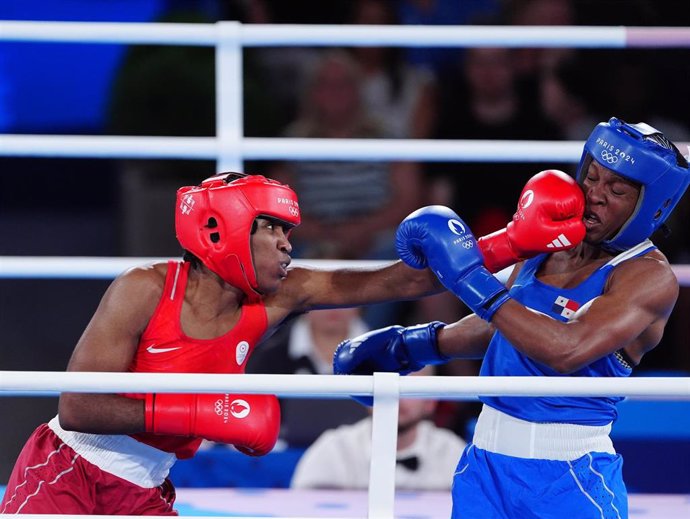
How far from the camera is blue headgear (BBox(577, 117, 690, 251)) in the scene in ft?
6.89

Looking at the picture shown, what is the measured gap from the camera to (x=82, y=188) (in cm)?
472

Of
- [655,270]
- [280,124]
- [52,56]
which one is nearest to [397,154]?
[655,270]

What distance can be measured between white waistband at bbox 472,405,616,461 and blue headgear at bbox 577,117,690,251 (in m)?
0.40

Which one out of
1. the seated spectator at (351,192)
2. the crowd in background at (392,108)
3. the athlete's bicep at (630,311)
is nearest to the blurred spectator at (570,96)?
the crowd in background at (392,108)

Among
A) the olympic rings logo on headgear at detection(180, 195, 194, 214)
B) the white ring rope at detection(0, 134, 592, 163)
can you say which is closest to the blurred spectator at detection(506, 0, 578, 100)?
the white ring rope at detection(0, 134, 592, 163)

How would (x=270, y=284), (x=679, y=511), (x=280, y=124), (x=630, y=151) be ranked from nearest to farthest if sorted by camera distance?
(x=630, y=151), (x=270, y=284), (x=679, y=511), (x=280, y=124)

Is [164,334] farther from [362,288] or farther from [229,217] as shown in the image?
[362,288]

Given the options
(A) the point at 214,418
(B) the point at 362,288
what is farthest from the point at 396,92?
(A) the point at 214,418

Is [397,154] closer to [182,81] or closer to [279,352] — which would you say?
[279,352]

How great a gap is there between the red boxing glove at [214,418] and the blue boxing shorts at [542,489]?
0.47 m

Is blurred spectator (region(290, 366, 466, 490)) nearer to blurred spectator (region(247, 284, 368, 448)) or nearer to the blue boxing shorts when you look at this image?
blurred spectator (region(247, 284, 368, 448))

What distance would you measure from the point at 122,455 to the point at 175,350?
0.25 m

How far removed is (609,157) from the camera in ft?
7.00

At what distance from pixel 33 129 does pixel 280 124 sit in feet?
3.85
